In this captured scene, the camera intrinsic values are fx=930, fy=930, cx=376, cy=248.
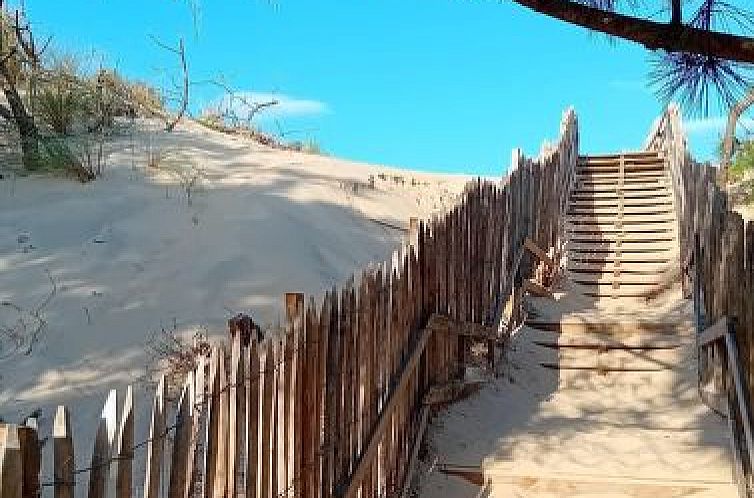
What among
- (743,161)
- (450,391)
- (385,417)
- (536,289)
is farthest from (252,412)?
(743,161)

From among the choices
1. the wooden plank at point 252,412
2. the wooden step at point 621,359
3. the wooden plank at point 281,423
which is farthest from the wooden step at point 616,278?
the wooden plank at point 252,412

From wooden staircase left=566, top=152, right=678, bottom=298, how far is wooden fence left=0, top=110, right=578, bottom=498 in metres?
3.12

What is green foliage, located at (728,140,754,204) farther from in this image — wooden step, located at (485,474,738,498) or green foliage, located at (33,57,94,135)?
wooden step, located at (485,474,738,498)

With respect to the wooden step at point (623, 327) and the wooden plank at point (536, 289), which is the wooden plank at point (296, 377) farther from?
the wooden plank at point (536, 289)

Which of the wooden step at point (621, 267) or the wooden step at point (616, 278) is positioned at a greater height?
the wooden step at point (621, 267)

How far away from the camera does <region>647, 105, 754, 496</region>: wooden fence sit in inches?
204

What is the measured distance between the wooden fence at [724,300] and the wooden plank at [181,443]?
346cm

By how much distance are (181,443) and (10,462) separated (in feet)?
2.55

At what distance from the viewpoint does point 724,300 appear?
6227 mm

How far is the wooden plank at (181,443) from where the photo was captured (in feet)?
8.36

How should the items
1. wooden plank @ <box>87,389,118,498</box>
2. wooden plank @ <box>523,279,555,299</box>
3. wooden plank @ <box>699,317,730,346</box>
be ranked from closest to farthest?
wooden plank @ <box>87,389,118,498</box>, wooden plank @ <box>699,317,730,346</box>, wooden plank @ <box>523,279,555,299</box>

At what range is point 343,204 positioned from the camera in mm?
9305

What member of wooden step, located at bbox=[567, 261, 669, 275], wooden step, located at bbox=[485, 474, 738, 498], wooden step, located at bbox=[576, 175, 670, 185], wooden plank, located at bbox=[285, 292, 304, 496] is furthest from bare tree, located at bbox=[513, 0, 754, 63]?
wooden step, located at bbox=[576, 175, 670, 185]

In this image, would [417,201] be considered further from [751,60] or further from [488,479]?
[751,60]
